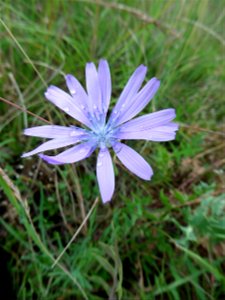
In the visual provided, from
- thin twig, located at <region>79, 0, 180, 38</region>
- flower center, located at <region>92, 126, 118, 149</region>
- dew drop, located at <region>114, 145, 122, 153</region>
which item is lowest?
dew drop, located at <region>114, 145, 122, 153</region>

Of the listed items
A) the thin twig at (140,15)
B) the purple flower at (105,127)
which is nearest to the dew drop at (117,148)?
the purple flower at (105,127)

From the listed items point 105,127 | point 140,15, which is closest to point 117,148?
point 105,127

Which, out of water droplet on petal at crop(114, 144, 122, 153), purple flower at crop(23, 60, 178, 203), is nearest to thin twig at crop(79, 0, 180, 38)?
purple flower at crop(23, 60, 178, 203)

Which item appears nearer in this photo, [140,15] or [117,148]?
[117,148]

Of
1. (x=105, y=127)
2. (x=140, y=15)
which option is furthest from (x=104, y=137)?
(x=140, y=15)

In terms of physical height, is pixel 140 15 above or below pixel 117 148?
above

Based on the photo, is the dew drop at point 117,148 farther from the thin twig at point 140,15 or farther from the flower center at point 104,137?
the thin twig at point 140,15

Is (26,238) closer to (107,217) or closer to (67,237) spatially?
(67,237)

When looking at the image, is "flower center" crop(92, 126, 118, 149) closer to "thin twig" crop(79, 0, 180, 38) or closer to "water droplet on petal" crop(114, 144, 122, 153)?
"water droplet on petal" crop(114, 144, 122, 153)

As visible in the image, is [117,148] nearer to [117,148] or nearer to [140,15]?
[117,148]
